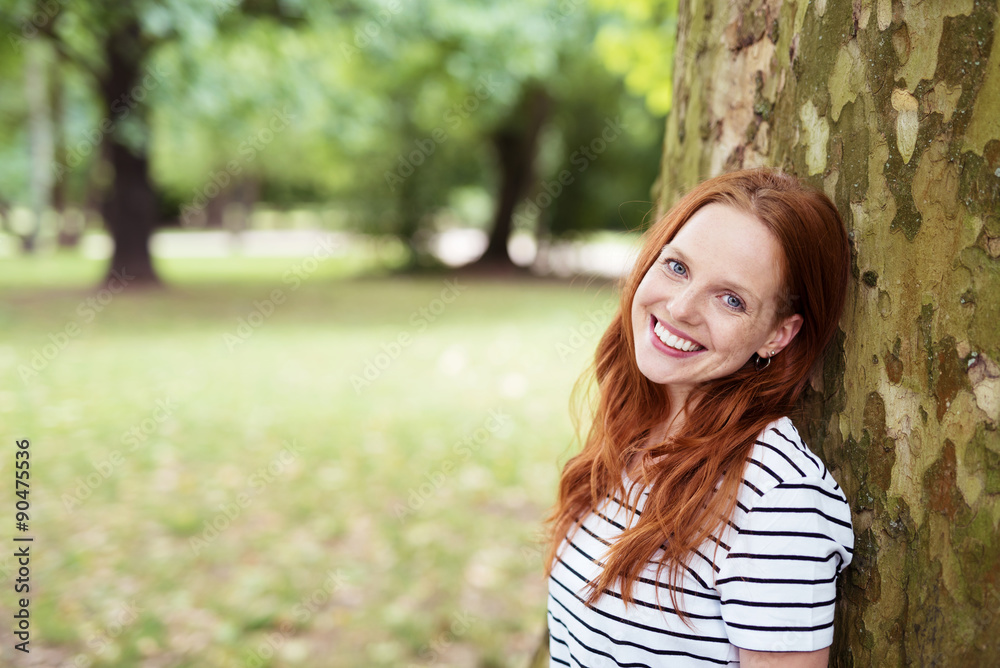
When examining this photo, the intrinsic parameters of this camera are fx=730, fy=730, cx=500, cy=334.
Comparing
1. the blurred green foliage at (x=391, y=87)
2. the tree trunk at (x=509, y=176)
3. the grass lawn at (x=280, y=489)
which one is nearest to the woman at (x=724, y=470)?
the grass lawn at (x=280, y=489)

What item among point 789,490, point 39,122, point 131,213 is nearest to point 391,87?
point 131,213

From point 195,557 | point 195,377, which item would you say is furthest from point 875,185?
point 195,377

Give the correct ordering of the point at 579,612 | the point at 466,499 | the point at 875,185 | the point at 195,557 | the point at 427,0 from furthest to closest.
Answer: the point at 427,0
the point at 466,499
the point at 195,557
the point at 579,612
the point at 875,185

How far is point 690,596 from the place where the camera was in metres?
1.32

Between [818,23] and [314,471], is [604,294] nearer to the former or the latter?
[314,471]

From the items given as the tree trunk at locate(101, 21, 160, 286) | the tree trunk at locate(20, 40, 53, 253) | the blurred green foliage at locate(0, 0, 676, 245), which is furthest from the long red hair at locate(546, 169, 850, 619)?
the tree trunk at locate(20, 40, 53, 253)

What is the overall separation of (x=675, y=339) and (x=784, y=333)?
206 mm

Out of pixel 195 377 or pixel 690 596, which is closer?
pixel 690 596

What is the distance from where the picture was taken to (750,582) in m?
1.20

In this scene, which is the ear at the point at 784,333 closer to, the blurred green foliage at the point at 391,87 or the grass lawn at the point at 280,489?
the grass lawn at the point at 280,489

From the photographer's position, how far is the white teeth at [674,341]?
4.69 ft

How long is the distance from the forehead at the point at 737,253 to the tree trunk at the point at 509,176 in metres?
19.6

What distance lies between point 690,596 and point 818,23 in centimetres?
115

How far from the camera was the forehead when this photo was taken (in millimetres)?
1349
